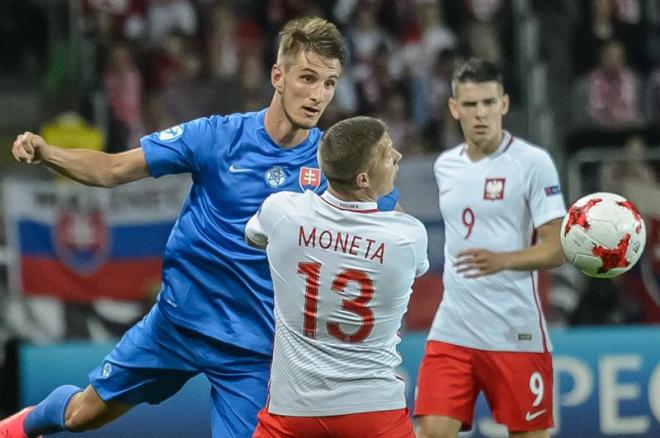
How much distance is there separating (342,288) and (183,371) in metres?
1.19

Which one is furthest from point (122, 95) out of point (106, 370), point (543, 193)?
point (106, 370)

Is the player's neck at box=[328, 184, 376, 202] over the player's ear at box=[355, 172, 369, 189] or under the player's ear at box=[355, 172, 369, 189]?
under

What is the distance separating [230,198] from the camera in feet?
17.7

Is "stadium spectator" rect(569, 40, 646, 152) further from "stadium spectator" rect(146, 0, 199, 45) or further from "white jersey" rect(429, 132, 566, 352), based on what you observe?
"white jersey" rect(429, 132, 566, 352)

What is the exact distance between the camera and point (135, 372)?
18.4ft

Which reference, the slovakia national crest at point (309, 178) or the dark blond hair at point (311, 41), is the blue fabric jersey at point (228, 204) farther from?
the dark blond hair at point (311, 41)

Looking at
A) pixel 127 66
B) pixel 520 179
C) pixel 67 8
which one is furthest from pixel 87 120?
pixel 520 179

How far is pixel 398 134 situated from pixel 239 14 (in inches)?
83.1

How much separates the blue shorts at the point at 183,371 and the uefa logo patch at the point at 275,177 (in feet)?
2.21

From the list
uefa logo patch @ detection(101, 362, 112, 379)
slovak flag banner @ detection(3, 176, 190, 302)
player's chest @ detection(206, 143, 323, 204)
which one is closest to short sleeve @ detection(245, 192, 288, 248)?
player's chest @ detection(206, 143, 323, 204)

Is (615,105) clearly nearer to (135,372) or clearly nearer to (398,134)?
(398,134)

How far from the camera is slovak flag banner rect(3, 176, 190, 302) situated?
9.65m

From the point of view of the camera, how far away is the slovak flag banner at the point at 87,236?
31.7 feet

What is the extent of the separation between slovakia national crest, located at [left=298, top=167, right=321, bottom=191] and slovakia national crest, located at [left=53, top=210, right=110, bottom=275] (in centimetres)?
459
